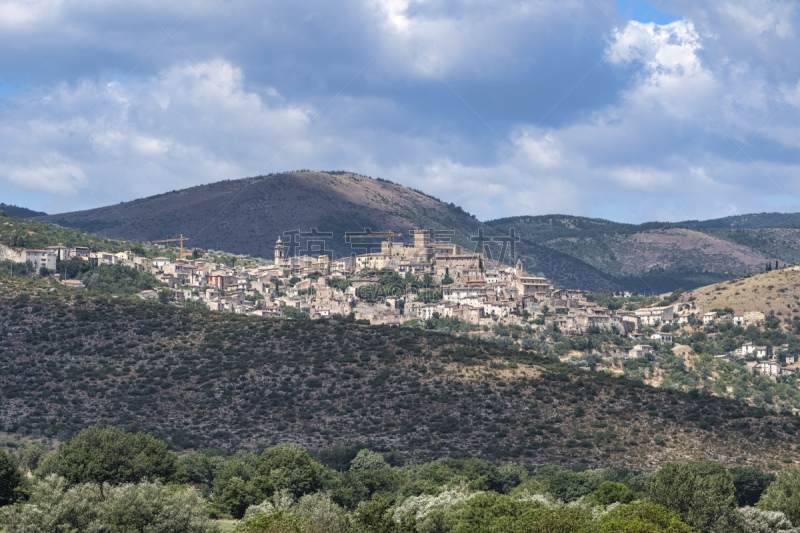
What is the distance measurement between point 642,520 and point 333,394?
41167 mm

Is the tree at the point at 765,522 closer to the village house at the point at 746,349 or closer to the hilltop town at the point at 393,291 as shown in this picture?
the hilltop town at the point at 393,291

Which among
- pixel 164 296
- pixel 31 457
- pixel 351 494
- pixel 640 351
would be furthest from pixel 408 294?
pixel 351 494

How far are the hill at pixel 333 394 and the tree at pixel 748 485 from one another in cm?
638

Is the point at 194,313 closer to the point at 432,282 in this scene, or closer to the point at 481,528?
the point at 432,282

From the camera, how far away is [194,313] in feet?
318

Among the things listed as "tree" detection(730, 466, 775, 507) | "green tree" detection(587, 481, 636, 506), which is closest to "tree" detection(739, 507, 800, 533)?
"green tree" detection(587, 481, 636, 506)

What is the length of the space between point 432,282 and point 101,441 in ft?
299

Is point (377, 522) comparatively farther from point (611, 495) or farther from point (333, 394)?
point (333, 394)

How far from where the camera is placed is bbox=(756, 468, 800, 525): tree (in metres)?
48.5

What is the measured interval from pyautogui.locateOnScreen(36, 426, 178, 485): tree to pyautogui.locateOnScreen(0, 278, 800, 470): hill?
16.2m

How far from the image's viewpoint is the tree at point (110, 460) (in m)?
48.9

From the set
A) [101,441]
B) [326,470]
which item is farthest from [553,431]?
[101,441]

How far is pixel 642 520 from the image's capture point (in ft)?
131

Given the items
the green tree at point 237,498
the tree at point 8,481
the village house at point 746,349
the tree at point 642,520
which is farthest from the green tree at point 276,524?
the village house at point 746,349
